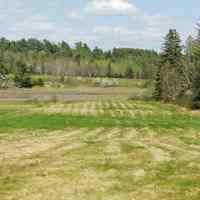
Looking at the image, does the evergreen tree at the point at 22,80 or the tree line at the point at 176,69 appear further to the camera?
the evergreen tree at the point at 22,80

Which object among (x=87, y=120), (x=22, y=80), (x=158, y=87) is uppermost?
(x=158, y=87)

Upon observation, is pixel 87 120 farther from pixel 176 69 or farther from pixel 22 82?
pixel 22 82

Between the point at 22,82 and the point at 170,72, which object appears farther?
the point at 22,82

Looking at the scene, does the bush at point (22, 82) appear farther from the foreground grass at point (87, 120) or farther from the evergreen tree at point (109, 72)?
the foreground grass at point (87, 120)

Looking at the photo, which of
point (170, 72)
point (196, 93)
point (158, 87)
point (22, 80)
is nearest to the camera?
point (196, 93)

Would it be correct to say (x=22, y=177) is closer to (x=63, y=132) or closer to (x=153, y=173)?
(x=153, y=173)

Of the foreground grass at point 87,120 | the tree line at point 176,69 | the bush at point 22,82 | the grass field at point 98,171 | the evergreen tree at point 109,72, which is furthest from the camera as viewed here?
the evergreen tree at point 109,72

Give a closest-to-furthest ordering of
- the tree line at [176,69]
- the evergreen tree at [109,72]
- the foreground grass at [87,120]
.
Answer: the foreground grass at [87,120]
the tree line at [176,69]
the evergreen tree at [109,72]

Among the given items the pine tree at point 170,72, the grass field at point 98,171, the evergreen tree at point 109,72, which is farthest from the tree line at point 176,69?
the evergreen tree at point 109,72

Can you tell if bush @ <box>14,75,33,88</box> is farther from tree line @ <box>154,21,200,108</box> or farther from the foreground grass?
the foreground grass

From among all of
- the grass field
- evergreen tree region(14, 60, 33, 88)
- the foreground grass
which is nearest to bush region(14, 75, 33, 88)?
evergreen tree region(14, 60, 33, 88)

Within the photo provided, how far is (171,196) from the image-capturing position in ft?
34.1

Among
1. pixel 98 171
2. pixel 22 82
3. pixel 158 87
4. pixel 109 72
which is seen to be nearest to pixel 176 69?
pixel 158 87

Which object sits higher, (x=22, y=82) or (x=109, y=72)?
(x=109, y=72)
